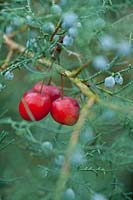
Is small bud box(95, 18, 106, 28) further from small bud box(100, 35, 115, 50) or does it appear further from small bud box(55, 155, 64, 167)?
small bud box(55, 155, 64, 167)

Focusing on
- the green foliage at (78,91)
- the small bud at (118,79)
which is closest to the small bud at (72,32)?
the green foliage at (78,91)

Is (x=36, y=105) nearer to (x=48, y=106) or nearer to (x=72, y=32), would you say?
(x=48, y=106)

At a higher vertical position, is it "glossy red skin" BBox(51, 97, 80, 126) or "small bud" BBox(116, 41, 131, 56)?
"small bud" BBox(116, 41, 131, 56)

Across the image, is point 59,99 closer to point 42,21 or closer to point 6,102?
point 42,21

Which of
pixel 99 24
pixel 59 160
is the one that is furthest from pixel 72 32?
pixel 59 160

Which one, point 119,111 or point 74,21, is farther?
point 74,21

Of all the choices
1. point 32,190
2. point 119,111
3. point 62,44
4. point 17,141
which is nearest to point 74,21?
point 62,44

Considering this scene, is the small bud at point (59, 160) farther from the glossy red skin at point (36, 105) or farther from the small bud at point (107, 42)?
the small bud at point (107, 42)

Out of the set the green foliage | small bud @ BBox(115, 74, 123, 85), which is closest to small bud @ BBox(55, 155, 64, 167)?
the green foliage

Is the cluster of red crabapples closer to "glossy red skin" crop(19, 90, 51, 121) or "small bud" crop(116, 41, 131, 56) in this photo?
"glossy red skin" crop(19, 90, 51, 121)

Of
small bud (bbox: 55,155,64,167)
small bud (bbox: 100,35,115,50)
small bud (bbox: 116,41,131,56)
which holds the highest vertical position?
small bud (bbox: 116,41,131,56)
